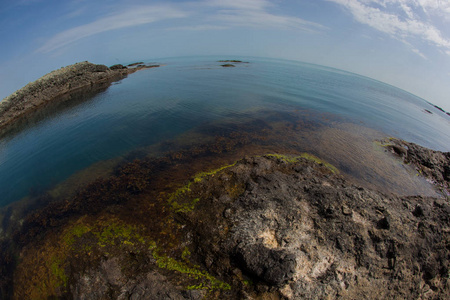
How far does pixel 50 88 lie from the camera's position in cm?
3550

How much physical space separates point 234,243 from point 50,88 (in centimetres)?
4742

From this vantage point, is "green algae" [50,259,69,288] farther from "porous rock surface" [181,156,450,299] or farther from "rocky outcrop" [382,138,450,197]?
"rocky outcrop" [382,138,450,197]

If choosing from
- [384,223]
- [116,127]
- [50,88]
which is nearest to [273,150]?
[384,223]

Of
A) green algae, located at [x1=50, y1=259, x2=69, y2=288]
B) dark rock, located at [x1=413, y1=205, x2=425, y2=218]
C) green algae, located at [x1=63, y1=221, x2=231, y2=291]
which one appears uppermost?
dark rock, located at [x1=413, y1=205, x2=425, y2=218]

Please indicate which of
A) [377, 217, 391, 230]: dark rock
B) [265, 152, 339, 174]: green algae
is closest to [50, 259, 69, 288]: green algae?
[265, 152, 339, 174]: green algae

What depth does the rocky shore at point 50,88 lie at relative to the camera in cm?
2848

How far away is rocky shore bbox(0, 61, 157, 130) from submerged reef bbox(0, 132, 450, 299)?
99.1 ft

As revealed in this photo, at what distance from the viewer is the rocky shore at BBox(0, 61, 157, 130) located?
1121 inches

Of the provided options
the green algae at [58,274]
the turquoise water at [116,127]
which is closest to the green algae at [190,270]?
the green algae at [58,274]

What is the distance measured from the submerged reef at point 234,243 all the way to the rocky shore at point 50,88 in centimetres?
3020

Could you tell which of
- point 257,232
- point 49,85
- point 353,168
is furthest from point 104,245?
point 49,85

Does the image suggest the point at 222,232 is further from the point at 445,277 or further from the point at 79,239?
the point at 445,277

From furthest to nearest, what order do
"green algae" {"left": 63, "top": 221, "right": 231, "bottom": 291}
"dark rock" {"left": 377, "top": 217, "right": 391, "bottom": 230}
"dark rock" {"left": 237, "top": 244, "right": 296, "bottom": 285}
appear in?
"dark rock" {"left": 377, "top": 217, "right": 391, "bottom": 230} < "green algae" {"left": 63, "top": 221, "right": 231, "bottom": 291} < "dark rock" {"left": 237, "top": 244, "right": 296, "bottom": 285}

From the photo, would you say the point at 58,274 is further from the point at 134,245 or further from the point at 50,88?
the point at 50,88
